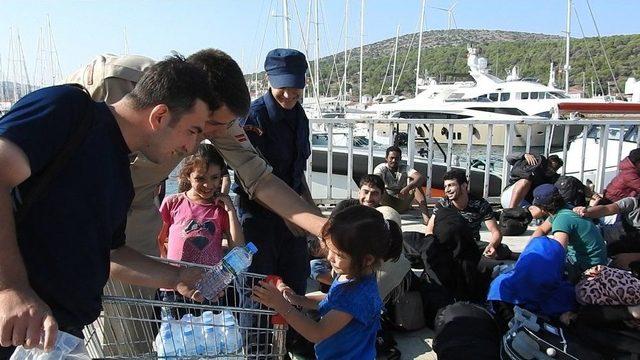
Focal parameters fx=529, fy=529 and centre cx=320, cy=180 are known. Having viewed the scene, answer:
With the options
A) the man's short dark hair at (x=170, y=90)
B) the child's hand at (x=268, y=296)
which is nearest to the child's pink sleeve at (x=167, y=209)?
the child's hand at (x=268, y=296)

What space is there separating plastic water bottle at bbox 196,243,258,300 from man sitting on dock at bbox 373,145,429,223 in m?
5.08

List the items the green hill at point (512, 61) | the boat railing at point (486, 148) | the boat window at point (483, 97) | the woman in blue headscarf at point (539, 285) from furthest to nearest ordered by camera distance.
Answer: the green hill at point (512, 61)
the boat window at point (483, 97)
the boat railing at point (486, 148)
the woman in blue headscarf at point (539, 285)

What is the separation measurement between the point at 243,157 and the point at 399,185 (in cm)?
471

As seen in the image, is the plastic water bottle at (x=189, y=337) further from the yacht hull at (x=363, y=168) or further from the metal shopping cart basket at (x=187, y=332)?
the yacht hull at (x=363, y=168)

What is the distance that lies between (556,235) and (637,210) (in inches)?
71.5

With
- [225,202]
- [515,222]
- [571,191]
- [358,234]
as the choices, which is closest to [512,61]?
[515,222]

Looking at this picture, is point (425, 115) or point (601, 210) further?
point (425, 115)

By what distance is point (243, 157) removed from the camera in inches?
108

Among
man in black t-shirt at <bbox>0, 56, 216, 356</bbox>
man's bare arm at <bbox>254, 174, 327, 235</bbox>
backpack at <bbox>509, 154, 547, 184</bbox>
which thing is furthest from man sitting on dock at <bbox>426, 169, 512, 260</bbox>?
man in black t-shirt at <bbox>0, 56, 216, 356</bbox>

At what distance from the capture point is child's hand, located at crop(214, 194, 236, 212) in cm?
386

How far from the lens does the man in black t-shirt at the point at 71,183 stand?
4.29 feet

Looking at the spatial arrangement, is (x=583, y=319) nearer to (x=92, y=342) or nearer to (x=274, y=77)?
(x=274, y=77)

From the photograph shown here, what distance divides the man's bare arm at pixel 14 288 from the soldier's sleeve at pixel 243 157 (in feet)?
4.70

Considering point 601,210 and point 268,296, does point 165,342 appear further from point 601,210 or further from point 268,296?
point 601,210
